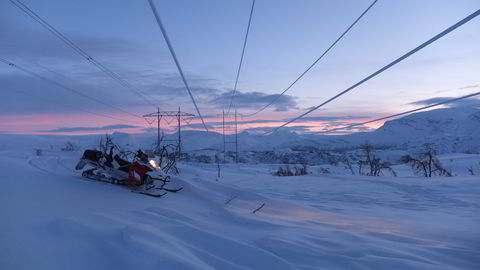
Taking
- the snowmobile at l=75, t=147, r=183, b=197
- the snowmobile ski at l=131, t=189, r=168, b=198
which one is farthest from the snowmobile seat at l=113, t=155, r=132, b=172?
the snowmobile ski at l=131, t=189, r=168, b=198

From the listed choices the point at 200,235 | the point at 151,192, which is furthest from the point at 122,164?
the point at 200,235

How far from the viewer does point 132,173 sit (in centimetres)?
871

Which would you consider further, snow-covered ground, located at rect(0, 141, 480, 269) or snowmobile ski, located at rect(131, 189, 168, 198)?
snowmobile ski, located at rect(131, 189, 168, 198)

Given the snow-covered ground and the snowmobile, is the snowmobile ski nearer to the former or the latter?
the snowmobile

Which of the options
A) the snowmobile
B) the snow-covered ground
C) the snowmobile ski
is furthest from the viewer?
the snowmobile

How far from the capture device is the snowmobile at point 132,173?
8609 mm

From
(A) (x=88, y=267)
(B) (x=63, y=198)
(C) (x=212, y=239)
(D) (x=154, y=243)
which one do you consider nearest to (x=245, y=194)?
(B) (x=63, y=198)

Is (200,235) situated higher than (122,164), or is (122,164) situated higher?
(122,164)

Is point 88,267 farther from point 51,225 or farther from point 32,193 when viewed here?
point 32,193

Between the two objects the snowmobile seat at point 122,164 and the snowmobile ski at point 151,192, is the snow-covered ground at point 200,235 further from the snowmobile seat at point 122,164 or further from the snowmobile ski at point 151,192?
the snowmobile seat at point 122,164

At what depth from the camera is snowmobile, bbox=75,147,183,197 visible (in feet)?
28.2

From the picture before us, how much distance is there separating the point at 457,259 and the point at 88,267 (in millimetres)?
3951

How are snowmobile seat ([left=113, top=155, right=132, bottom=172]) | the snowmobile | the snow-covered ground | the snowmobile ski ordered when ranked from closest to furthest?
the snow-covered ground
the snowmobile ski
the snowmobile
snowmobile seat ([left=113, top=155, right=132, bottom=172])

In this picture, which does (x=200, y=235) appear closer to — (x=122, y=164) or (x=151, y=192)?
(x=151, y=192)
